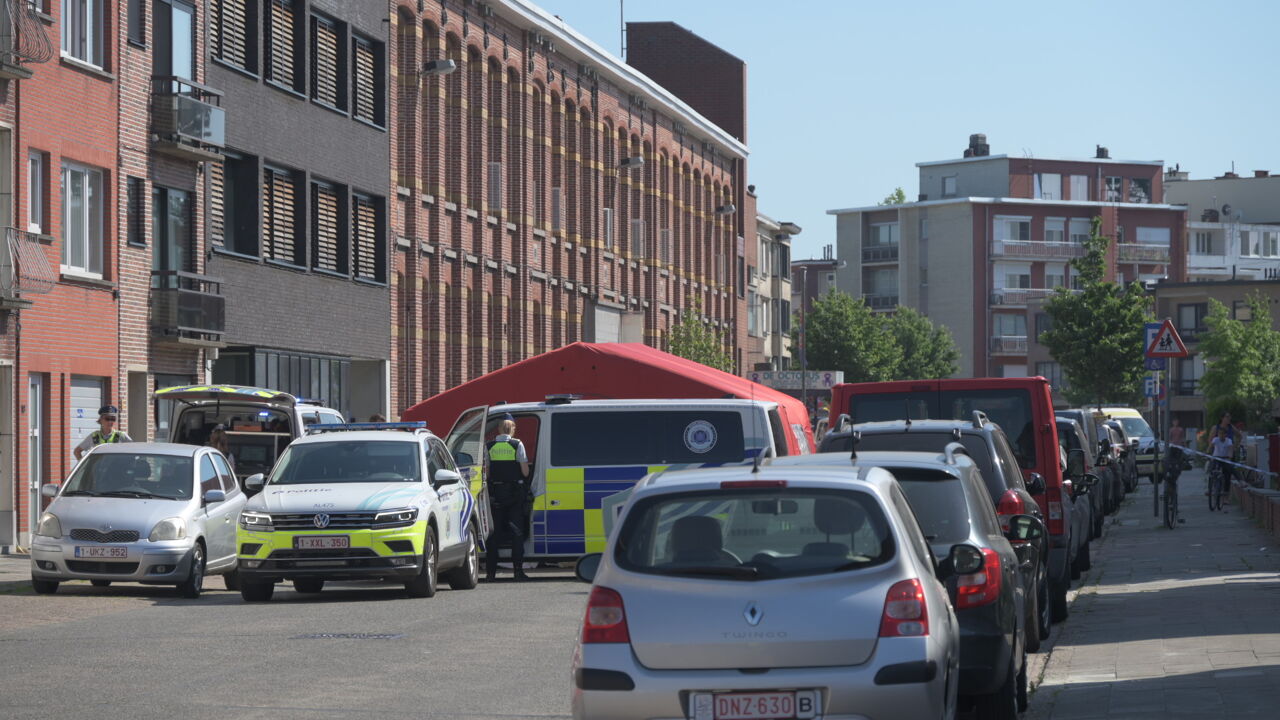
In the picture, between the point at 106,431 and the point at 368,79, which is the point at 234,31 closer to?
the point at 368,79

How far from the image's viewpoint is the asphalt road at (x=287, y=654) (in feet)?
37.8

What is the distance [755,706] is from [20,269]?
75.0 ft

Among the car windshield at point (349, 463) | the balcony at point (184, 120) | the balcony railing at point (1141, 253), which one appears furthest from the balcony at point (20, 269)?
the balcony railing at point (1141, 253)

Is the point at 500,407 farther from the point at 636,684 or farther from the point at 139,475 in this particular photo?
the point at 636,684

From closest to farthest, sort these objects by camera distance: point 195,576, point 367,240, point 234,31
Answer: point 195,576, point 234,31, point 367,240

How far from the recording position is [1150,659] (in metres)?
13.4

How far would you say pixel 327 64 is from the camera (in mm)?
40562

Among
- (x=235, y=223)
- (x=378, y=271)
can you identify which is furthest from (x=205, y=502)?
(x=378, y=271)

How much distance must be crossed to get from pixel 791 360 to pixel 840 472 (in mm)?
89631

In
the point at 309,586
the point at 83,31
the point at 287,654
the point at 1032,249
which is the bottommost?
the point at 309,586

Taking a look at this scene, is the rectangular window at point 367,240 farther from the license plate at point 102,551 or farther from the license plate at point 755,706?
the license plate at point 755,706

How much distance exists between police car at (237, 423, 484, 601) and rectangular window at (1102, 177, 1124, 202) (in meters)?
116

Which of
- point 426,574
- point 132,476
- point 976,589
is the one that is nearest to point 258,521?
point 426,574

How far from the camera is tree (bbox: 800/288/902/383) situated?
351 ft
